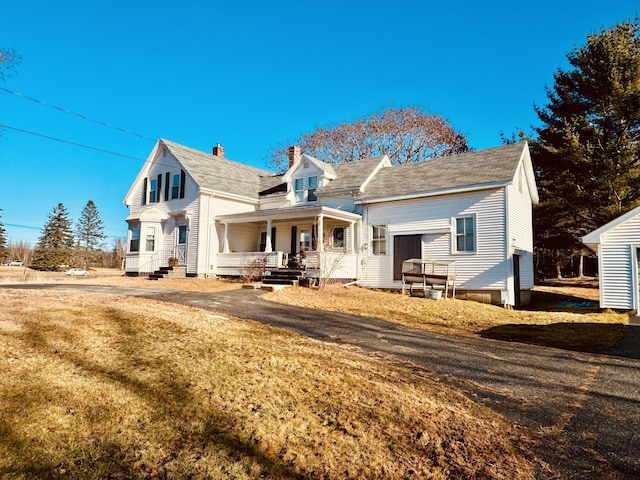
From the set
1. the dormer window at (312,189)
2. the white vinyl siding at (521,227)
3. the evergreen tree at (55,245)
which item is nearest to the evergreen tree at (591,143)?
the white vinyl siding at (521,227)

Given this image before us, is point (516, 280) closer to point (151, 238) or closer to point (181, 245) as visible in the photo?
point (181, 245)

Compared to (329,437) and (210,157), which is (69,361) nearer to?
(329,437)

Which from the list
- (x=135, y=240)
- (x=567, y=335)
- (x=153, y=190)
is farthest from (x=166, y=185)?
(x=567, y=335)

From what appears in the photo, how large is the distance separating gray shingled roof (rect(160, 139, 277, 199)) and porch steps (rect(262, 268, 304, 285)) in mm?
6692

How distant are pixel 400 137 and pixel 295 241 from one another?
1880 cm

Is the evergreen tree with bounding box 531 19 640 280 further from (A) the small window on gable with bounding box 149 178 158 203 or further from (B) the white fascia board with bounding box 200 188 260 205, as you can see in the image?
(A) the small window on gable with bounding box 149 178 158 203

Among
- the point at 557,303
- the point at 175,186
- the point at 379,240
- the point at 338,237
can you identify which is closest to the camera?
the point at 557,303

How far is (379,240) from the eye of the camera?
1945 cm

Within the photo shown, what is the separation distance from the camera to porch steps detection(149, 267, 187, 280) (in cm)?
2156

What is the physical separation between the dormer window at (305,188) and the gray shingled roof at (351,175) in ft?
2.41

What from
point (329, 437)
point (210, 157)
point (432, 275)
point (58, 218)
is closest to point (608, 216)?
point (432, 275)

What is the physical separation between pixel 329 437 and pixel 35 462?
2286 millimetres

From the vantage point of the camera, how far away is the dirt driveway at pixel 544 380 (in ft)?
12.2

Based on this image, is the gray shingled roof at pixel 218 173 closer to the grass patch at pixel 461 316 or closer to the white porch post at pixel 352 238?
the white porch post at pixel 352 238
